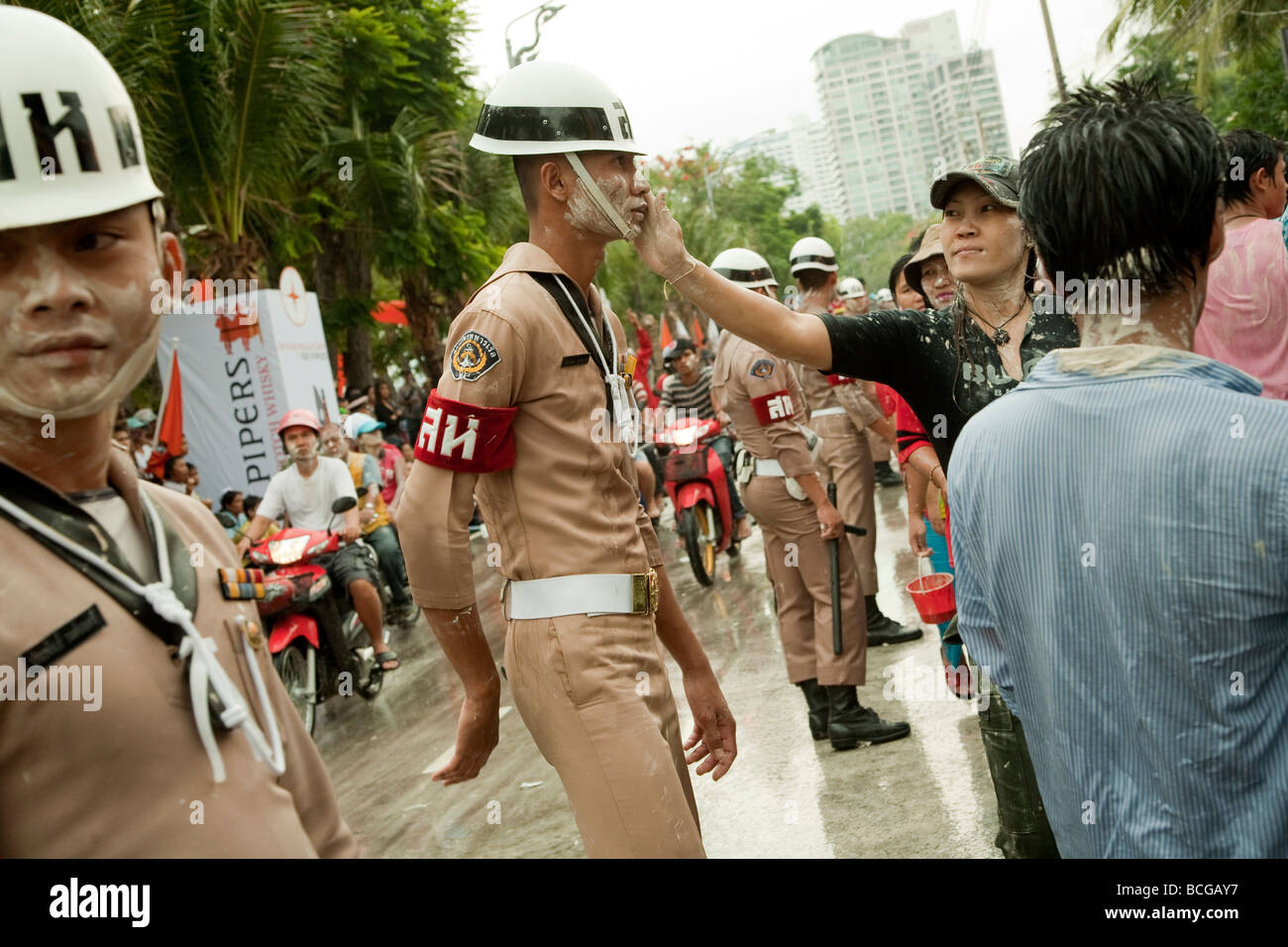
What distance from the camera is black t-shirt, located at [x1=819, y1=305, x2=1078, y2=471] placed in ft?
9.52

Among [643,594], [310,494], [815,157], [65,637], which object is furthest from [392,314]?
[815,157]

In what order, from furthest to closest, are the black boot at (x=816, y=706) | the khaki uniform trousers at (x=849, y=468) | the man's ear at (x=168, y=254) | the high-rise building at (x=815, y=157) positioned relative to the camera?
the high-rise building at (x=815, y=157), the khaki uniform trousers at (x=849, y=468), the black boot at (x=816, y=706), the man's ear at (x=168, y=254)

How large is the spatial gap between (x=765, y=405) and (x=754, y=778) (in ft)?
5.88

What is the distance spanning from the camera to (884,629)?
7.03m

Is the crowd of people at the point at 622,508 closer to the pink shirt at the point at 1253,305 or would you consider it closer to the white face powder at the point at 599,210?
the white face powder at the point at 599,210

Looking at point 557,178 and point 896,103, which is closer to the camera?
point 557,178

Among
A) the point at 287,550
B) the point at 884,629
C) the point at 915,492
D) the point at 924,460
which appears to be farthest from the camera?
the point at 287,550

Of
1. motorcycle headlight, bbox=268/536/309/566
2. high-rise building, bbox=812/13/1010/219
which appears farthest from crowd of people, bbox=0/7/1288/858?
high-rise building, bbox=812/13/1010/219

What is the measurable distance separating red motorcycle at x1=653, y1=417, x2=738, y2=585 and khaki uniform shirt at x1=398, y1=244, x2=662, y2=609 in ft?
23.2

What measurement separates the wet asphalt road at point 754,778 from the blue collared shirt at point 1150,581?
7.60 ft

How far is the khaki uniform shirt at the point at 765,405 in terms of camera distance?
5.71m

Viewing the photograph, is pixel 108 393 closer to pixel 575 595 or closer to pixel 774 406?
pixel 575 595

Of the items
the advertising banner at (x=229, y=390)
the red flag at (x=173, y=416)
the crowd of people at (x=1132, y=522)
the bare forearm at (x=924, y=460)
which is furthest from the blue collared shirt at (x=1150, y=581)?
the red flag at (x=173, y=416)

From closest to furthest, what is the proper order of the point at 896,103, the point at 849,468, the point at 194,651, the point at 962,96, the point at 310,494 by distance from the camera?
the point at 194,651
the point at 849,468
the point at 310,494
the point at 962,96
the point at 896,103
